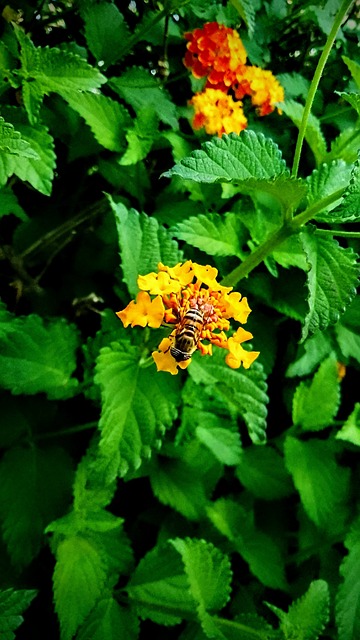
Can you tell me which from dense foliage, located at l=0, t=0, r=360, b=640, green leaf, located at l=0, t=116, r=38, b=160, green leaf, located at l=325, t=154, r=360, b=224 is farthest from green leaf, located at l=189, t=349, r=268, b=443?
green leaf, located at l=0, t=116, r=38, b=160

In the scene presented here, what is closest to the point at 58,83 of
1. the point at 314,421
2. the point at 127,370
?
the point at 127,370

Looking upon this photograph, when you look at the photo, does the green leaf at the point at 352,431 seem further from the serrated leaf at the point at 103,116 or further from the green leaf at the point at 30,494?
the serrated leaf at the point at 103,116

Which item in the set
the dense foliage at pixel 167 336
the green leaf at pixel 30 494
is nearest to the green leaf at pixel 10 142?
the dense foliage at pixel 167 336

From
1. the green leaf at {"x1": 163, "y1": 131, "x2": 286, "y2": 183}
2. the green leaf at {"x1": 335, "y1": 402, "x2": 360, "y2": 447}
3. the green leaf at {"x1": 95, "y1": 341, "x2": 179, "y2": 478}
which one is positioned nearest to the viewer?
the green leaf at {"x1": 163, "y1": 131, "x2": 286, "y2": 183}

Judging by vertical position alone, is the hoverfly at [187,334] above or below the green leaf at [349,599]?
above

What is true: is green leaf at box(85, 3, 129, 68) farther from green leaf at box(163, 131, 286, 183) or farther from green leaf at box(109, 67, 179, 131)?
green leaf at box(163, 131, 286, 183)

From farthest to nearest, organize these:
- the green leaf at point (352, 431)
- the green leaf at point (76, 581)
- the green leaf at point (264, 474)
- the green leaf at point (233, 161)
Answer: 1. the green leaf at point (264, 474)
2. the green leaf at point (352, 431)
3. the green leaf at point (76, 581)
4. the green leaf at point (233, 161)
